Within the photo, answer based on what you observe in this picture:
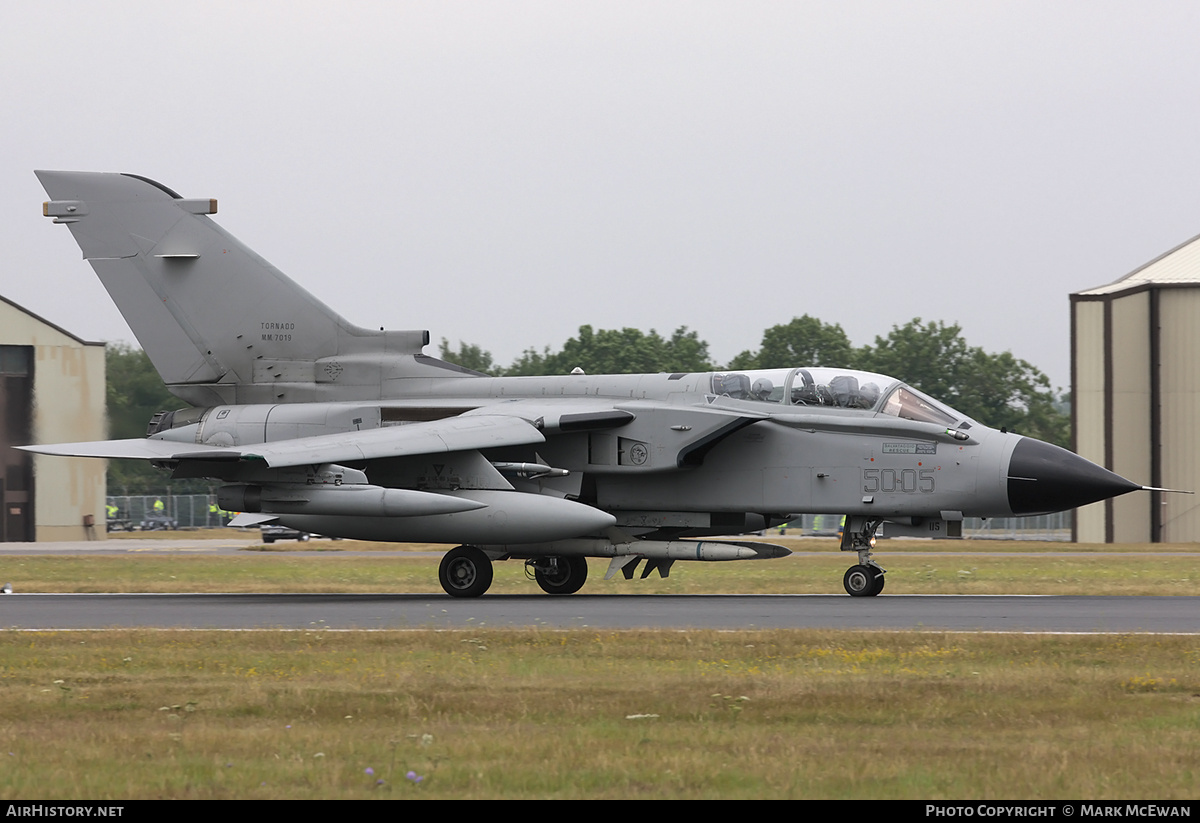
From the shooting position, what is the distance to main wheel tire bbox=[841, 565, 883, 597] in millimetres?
17547

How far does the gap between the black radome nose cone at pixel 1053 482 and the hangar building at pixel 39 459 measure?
72.4 ft

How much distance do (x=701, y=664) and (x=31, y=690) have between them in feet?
14.9

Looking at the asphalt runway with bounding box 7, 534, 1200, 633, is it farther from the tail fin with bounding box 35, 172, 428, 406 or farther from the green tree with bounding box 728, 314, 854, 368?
the green tree with bounding box 728, 314, 854, 368

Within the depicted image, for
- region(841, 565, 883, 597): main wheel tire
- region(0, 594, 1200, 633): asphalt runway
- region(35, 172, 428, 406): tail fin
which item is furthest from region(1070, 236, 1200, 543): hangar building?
region(35, 172, 428, 406): tail fin

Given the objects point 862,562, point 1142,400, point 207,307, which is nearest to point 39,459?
point 207,307

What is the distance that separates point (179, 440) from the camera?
20.2 meters

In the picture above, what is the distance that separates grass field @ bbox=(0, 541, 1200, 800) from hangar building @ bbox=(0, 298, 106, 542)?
76.8ft

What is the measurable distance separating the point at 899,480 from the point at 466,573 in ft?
18.6

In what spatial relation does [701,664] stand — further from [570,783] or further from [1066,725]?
[570,783]

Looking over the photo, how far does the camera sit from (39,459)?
38438 mm

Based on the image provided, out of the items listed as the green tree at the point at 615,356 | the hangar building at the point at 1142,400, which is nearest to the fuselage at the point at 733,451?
the hangar building at the point at 1142,400

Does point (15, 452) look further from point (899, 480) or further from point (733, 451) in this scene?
point (899, 480)

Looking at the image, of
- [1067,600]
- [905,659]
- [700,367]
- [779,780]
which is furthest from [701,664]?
[700,367]

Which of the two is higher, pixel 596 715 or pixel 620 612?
pixel 596 715
